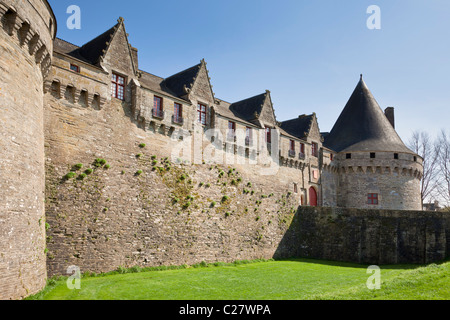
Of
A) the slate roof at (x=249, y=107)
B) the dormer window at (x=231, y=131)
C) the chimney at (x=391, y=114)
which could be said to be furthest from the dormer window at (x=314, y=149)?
the chimney at (x=391, y=114)

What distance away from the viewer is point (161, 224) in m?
18.8

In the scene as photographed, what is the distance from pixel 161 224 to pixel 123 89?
22.3 ft

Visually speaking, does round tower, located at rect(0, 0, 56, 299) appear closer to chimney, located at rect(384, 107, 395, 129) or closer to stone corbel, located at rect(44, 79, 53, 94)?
stone corbel, located at rect(44, 79, 53, 94)

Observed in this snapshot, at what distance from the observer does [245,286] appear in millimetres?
15133

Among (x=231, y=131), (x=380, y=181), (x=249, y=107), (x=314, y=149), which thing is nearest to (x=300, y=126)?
(x=314, y=149)

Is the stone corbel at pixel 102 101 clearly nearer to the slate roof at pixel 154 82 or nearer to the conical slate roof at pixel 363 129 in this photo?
the slate roof at pixel 154 82

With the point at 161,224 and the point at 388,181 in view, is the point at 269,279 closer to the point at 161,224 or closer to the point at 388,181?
the point at 161,224

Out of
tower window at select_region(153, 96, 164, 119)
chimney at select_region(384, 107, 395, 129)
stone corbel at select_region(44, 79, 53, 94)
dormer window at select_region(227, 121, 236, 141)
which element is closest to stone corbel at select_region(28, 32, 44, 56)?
stone corbel at select_region(44, 79, 53, 94)

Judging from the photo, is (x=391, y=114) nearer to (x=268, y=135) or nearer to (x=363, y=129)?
(x=363, y=129)

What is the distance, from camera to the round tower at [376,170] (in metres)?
32.8

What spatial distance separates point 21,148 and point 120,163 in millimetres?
6131

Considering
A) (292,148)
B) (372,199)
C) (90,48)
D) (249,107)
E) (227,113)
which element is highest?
(90,48)

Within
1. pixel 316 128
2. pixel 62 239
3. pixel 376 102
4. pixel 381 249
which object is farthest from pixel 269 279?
pixel 376 102

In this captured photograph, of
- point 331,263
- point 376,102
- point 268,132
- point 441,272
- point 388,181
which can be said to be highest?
point 376,102
